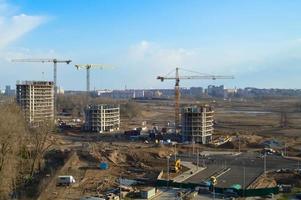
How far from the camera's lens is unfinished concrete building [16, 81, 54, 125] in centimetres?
7062

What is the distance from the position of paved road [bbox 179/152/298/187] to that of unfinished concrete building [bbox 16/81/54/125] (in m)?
34.7

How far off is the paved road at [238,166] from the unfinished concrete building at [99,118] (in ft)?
73.5

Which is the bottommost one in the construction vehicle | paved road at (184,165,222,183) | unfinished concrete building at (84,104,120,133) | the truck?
the truck

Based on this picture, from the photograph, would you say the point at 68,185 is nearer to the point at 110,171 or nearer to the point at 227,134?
the point at 110,171

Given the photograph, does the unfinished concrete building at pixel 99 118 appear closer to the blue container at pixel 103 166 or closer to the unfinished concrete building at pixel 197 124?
the unfinished concrete building at pixel 197 124

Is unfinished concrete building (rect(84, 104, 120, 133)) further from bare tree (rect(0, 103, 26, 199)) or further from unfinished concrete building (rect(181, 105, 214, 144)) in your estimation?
bare tree (rect(0, 103, 26, 199))

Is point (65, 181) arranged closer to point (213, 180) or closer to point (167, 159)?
point (213, 180)

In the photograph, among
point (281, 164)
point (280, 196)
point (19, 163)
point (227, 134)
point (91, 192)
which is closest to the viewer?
point (280, 196)

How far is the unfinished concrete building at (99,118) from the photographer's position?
63000 millimetres

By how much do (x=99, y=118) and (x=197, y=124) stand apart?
1651 centimetres

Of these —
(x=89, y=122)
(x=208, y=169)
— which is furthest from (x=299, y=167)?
(x=89, y=122)

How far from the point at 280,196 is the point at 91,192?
11281 millimetres

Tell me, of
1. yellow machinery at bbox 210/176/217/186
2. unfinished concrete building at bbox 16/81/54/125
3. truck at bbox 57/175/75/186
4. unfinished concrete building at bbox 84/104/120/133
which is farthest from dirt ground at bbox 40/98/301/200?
unfinished concrete building at bbox 16/81/54/125

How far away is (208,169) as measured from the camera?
36.0 metres
